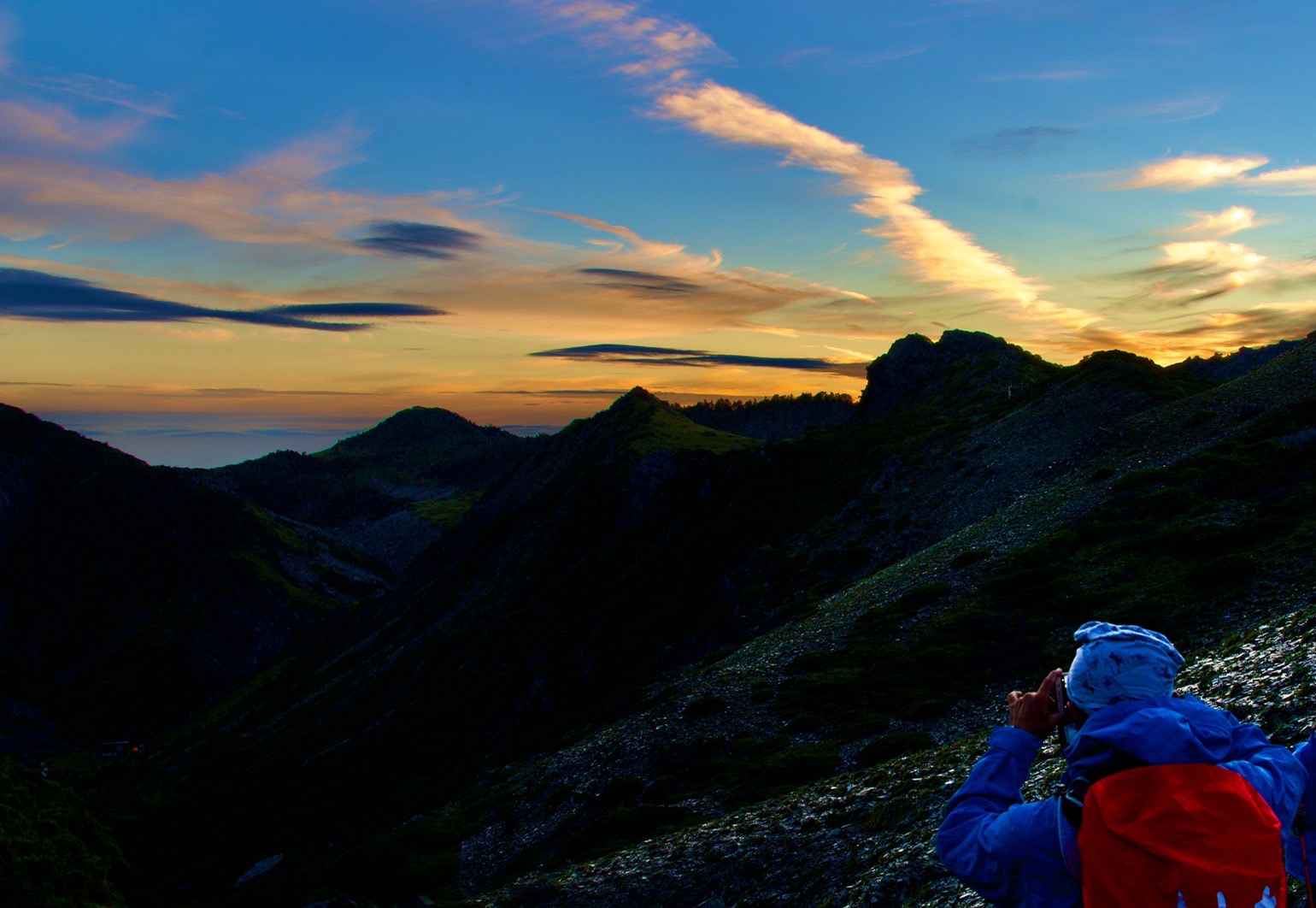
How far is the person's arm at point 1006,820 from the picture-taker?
491 centimetres

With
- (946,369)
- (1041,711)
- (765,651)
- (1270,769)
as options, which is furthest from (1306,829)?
(946,369)

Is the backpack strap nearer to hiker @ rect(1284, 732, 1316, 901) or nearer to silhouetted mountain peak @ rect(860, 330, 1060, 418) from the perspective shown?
hiker @ rect(1284, 732, 1316, 901)

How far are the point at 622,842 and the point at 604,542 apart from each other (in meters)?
76.2

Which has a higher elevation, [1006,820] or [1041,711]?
[1041,711]

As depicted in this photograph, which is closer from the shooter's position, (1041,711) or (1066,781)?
(1066,781)

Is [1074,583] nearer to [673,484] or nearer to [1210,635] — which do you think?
[1210,635]

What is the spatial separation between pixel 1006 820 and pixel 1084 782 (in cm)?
56

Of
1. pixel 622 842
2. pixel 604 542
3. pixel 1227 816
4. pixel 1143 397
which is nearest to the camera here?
pixel 1227 816

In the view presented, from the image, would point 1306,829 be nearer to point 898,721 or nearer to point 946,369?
point 898,721

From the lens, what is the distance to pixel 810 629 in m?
57.0

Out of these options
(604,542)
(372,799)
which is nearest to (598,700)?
(372,799)

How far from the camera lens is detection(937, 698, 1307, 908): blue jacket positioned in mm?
4629

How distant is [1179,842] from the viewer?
4.25 m

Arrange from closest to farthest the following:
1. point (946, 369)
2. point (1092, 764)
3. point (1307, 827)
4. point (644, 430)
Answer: point (1092, 764)
point (1307, 827)
point (644, 430)
point (946, 369)
